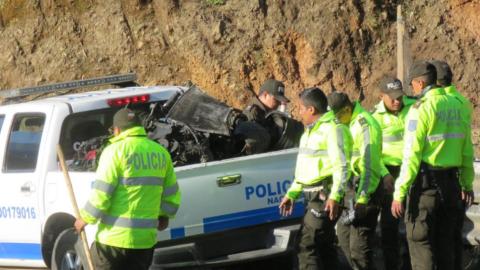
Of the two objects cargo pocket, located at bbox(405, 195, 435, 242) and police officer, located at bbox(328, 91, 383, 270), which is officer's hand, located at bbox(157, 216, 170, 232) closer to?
police officer, located at bbox(328, 91, 383, 270)

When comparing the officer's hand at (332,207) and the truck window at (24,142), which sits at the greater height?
the truck window at (24,142)

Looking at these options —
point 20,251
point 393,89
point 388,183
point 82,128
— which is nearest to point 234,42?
point 393,89

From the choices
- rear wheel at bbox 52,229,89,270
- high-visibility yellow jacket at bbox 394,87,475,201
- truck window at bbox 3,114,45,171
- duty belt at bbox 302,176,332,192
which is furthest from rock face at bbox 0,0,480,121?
duty belt at bbox 302,176,332,192

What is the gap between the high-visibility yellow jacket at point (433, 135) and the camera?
6320 millimetres

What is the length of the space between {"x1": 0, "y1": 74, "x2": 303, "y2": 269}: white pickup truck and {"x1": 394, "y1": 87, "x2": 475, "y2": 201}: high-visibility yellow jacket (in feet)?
4.25

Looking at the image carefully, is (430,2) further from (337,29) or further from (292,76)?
(292,76)

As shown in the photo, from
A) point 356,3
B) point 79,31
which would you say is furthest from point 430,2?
point 79,31

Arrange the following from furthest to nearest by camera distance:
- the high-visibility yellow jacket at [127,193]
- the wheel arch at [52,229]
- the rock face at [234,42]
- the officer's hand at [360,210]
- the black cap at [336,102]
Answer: the rock face at [234,42] → the wheel arch at [52,229] → the black cap at [336,102] → the officer's hand at [360,210] → the high-visibility yellow jacket at [127,193]

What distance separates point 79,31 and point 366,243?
400 inches

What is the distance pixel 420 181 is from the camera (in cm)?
649

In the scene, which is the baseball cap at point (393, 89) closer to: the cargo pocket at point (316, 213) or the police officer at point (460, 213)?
the police officer at point (460, 213)

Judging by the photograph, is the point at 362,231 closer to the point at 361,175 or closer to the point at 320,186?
the point at 361,175

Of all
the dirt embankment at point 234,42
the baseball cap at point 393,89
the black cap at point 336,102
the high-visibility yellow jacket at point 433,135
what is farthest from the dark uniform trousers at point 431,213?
the dirt embankment at point 234,42

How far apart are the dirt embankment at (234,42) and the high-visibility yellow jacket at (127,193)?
903 cm
